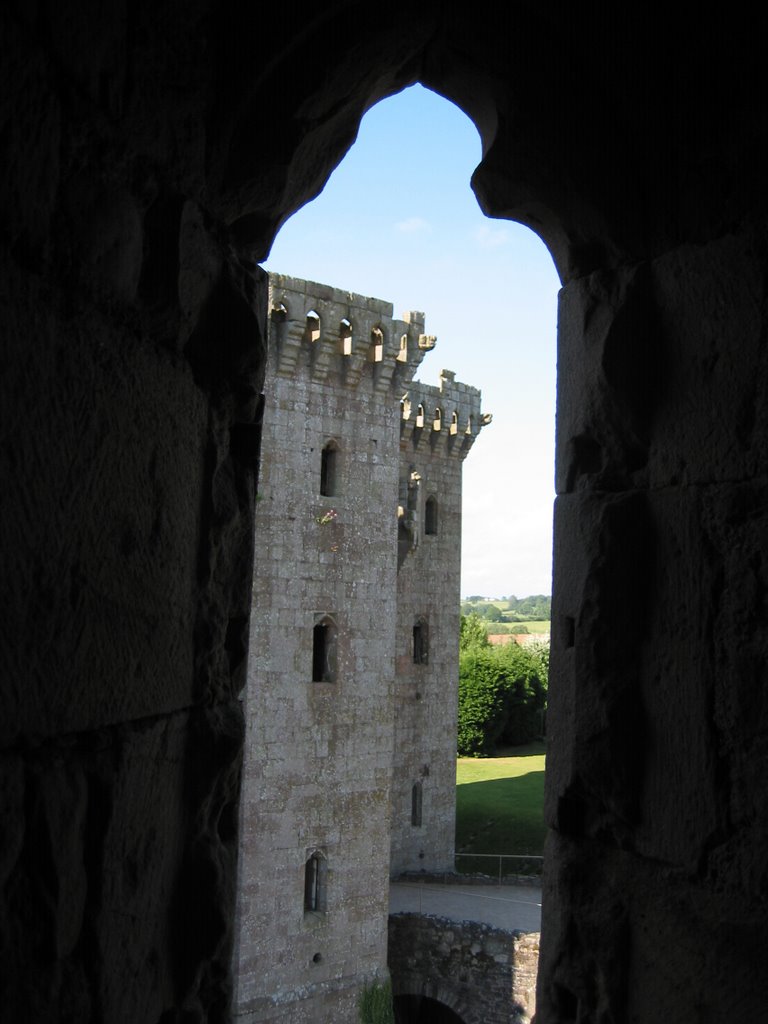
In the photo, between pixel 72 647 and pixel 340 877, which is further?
pixel 340 877

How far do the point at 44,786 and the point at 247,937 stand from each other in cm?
1309

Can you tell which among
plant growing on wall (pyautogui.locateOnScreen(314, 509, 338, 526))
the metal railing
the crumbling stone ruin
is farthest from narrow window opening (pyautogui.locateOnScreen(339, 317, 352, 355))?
the crumbling stone ruin

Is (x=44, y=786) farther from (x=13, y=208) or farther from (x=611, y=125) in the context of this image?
(x=611, y=125)

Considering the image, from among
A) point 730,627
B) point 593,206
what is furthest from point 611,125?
point 730,627

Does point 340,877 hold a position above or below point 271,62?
below

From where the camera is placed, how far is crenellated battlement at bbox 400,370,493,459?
22.0 metres

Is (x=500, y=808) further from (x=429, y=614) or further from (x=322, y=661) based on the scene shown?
(x=322, y=661)

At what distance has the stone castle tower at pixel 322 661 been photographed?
14.0 meters

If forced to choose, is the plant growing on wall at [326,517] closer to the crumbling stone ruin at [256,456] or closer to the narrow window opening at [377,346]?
the narrow window opening at [377,346]

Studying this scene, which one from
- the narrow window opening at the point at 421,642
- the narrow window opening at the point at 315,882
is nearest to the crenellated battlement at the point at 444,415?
the narrow window opening at the point at 421,642

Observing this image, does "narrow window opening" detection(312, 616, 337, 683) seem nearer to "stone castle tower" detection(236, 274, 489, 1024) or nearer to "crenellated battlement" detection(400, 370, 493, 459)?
"stone castle tower" detection(236, 274, 489, 1024)

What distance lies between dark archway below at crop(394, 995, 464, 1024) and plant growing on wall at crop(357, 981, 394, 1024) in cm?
236

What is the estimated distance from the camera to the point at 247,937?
1352 centimetres

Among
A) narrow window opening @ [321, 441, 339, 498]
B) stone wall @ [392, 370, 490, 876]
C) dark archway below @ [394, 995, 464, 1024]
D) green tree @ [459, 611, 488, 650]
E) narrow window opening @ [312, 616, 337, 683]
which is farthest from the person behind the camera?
green tree @ [459, 611, 488, 650]
